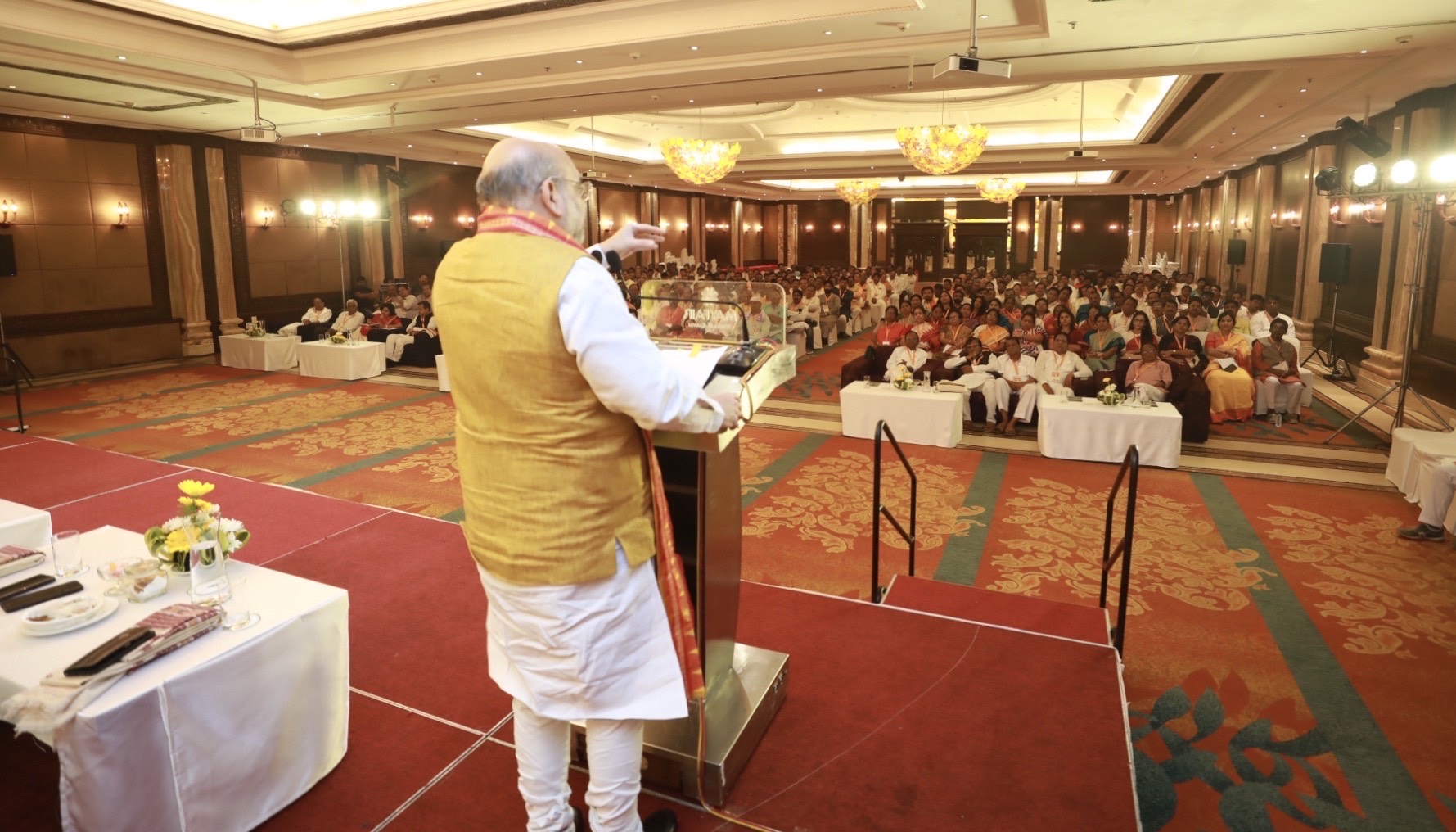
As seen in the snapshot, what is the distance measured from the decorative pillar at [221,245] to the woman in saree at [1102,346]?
11.9m

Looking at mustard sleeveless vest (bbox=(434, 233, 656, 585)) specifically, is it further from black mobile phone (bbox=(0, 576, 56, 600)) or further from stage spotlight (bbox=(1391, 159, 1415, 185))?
stage spotlight (bbox=(1391, 159, 1415, 185))

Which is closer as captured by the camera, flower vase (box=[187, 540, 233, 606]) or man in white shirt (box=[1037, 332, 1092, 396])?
flower vase (box=[187, 540, 233, 606])

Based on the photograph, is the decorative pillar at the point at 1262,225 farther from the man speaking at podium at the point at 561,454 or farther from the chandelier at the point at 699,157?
the man speaking at podium at the point at 561,454

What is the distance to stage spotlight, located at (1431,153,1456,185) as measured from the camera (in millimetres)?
6641

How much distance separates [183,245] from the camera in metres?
12.8

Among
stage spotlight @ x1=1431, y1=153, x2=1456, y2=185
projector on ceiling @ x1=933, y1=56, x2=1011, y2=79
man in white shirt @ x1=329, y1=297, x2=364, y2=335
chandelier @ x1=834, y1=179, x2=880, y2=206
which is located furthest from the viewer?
chandelier @ x1=834, y1=179, x2=880, y2=206

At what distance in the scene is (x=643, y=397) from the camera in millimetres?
1711

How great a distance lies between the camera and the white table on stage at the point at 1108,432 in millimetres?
6773

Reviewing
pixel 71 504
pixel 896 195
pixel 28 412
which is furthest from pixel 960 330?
pixel 896 195

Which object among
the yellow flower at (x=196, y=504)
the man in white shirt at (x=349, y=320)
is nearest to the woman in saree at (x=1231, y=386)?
the yellow flower at (x=196, y=504)

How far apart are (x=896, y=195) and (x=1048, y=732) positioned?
95.8ft

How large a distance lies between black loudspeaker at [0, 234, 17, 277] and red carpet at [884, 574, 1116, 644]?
1185 cm

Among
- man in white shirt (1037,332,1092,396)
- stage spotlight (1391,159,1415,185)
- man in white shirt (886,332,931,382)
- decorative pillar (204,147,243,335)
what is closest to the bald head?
man in white shirt (886,332,931,382)

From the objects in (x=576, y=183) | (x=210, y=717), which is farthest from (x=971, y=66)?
(x=210, y=717)
